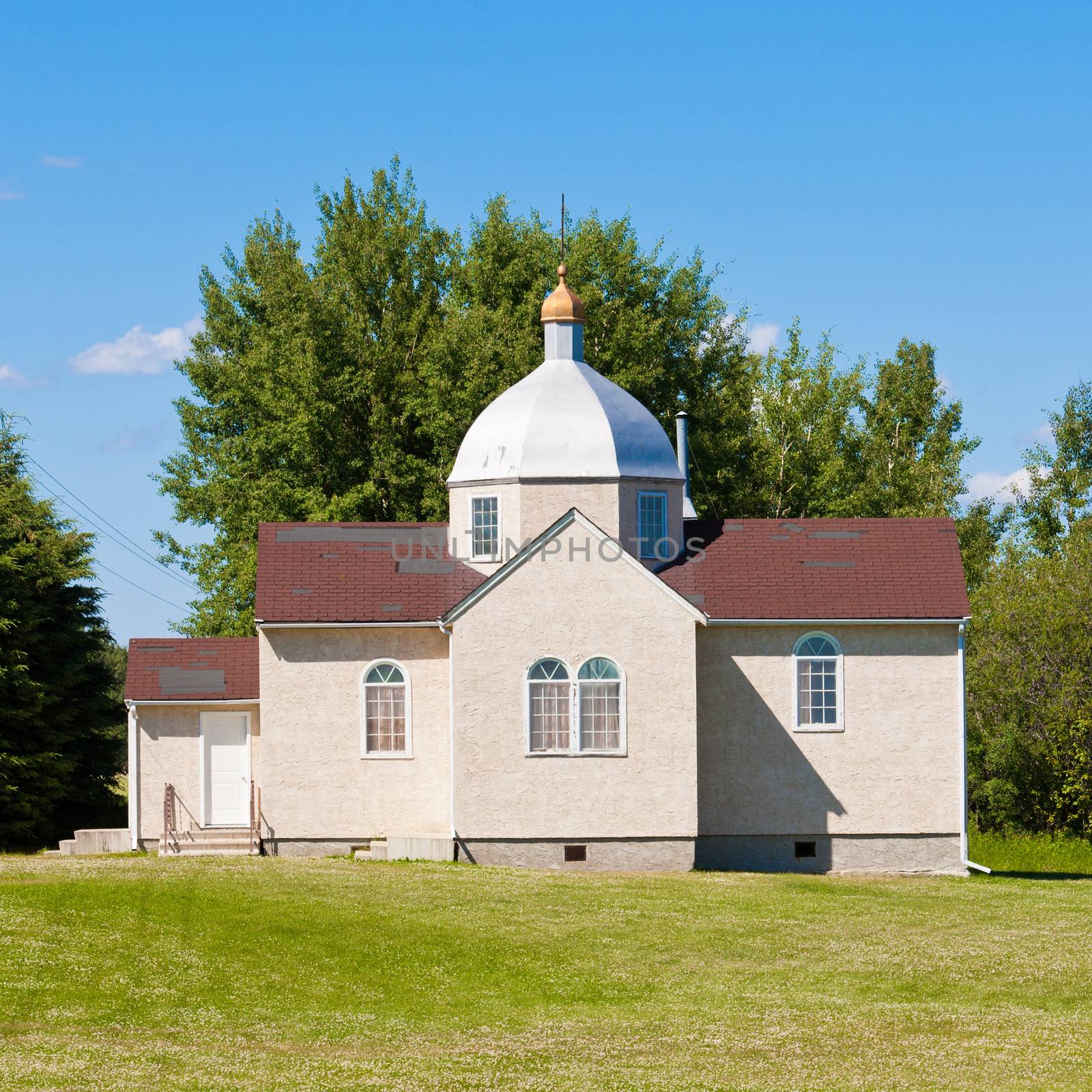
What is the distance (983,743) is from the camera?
39.4 m

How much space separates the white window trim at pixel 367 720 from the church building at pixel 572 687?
0.15 ft

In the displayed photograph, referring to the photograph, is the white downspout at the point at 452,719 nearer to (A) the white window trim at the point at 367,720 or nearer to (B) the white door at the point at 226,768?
(A) the white window trim at the point at 367,720

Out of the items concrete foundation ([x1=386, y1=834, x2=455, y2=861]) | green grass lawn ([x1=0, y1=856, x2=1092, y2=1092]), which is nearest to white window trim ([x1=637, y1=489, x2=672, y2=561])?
green grass lawn ([x1=0, y1=856, x2=1092, y2=1092])

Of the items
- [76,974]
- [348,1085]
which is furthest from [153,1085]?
[76,974]

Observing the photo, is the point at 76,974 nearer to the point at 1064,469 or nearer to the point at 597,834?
the point at 597,834

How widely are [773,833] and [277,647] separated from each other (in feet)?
31.8

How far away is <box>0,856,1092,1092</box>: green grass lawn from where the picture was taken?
15.1 meters

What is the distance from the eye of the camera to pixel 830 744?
29.4 m

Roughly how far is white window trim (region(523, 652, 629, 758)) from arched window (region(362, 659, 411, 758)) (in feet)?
8.07

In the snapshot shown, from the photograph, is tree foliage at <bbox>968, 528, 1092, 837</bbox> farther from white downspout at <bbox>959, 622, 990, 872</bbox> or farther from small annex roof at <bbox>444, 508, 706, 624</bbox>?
small annex roof at <bbox>444, 508, 706, 624</bbox>

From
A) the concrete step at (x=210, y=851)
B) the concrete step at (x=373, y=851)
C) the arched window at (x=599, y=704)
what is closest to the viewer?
the arched window at (x=599, y=704)

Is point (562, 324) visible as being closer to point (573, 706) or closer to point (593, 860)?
point (573, 706)

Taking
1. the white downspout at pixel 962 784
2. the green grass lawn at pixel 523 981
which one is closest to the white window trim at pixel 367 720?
the green grass lawn at pixel 523 981

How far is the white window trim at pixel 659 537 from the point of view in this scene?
99.2 feet
